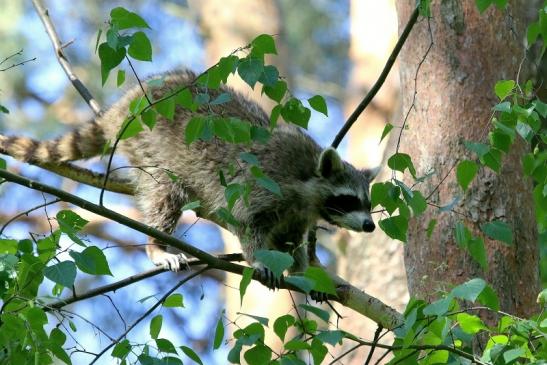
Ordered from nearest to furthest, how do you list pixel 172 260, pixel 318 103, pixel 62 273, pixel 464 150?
pixel 62 273 → pixel 318 103 → pixel 464 150 → pixel 172 260

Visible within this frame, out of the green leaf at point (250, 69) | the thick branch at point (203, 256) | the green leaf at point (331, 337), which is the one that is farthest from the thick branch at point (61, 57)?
the green leaf at point (331, 337)

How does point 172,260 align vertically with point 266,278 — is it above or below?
above

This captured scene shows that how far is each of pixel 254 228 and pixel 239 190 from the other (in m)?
2.22

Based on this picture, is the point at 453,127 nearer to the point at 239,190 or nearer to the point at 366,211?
the point at 366,211

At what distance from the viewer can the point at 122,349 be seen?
99.5 inches

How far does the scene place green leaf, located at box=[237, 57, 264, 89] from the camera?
259 centimetres

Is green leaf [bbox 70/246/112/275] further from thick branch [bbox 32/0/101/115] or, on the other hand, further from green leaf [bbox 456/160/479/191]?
thick branch [bbox 32/0/101/115]

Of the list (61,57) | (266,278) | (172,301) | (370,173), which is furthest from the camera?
(370,173)

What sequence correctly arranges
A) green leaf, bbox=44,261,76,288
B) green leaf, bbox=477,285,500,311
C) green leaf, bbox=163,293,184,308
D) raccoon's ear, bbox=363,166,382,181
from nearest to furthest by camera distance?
1. green leaf, bbox=44,261,76,288
2. green leaf, bbox=477,285,500,311
3. green leaf, bbox=163,293,184,308
4. raccoon's ear, bbox=363,166,382,181

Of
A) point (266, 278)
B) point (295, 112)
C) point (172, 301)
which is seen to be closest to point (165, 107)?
point (295, 112)

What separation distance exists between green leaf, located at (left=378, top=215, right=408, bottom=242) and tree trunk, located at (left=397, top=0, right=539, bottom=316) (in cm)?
76

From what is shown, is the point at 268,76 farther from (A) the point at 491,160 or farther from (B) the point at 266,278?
(B) the point at 266,278

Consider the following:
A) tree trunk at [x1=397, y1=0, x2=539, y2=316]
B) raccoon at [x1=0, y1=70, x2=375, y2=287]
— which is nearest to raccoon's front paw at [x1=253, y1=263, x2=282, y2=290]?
tree trunk at [x1=397, y1=0, x2=539, y2=316]

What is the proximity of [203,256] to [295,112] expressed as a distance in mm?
537
